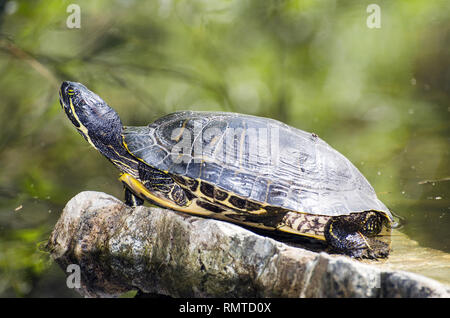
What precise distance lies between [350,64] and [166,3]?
11.1 ft

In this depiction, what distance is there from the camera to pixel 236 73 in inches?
265

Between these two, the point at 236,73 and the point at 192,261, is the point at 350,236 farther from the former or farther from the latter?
the point at 236,73

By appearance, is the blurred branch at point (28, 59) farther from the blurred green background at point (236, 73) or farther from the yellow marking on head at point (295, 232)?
the yellow marking on head at point (295, 232)

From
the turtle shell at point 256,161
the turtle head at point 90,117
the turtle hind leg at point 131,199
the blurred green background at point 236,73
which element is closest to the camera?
the turtle shell at point 256,161

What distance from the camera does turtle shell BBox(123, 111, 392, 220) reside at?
329 centimetres

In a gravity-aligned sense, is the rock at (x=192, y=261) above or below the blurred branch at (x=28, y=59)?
below

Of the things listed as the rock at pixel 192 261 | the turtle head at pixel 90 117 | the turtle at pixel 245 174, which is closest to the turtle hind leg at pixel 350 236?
the turtle at pixel 245 174

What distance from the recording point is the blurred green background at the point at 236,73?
6.02 meters

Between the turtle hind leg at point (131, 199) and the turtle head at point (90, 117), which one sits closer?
the turtle head at point (90, 117)

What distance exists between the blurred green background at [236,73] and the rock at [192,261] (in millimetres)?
2580

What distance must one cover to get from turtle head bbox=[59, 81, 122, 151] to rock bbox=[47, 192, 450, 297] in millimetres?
591

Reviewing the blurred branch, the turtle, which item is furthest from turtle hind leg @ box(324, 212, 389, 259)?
the blurred branch

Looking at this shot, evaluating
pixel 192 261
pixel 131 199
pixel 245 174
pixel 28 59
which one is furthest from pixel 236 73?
pixel 192 261
